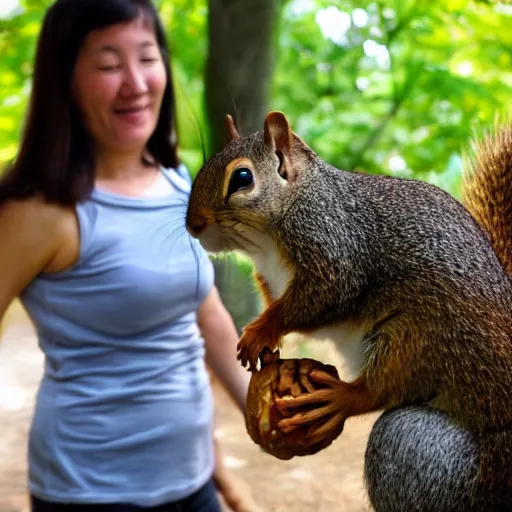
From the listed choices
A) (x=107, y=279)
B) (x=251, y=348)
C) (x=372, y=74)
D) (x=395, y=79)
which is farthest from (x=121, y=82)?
(x=372, y=74)

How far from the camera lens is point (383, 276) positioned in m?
0.44

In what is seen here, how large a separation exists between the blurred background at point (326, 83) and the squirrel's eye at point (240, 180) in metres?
0.64

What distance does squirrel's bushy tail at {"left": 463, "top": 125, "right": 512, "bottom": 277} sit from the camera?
494mm

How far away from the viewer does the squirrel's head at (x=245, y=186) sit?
0.45m

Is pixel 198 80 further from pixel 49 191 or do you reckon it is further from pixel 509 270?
pixel 509 270

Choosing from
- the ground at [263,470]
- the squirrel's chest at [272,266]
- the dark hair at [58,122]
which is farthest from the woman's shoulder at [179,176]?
the ground at [263,470]

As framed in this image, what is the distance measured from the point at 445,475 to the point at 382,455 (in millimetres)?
39

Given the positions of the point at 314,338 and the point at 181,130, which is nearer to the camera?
the point at 314,338

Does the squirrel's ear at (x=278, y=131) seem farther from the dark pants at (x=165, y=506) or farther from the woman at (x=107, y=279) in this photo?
the dark pants at (x=165, y=506)

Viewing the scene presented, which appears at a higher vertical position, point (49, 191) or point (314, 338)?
point (314, 338)

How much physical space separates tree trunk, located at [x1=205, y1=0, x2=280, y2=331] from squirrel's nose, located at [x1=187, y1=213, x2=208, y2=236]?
64cm

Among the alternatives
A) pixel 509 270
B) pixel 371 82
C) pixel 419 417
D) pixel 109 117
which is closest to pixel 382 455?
pixel 419 417

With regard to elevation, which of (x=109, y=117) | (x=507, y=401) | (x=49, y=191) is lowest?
(x=49, y=191)

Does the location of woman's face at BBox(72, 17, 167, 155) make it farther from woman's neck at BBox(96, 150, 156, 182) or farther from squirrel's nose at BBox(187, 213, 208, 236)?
squirrel's nose at BBox(187, 213, 208, 236)
